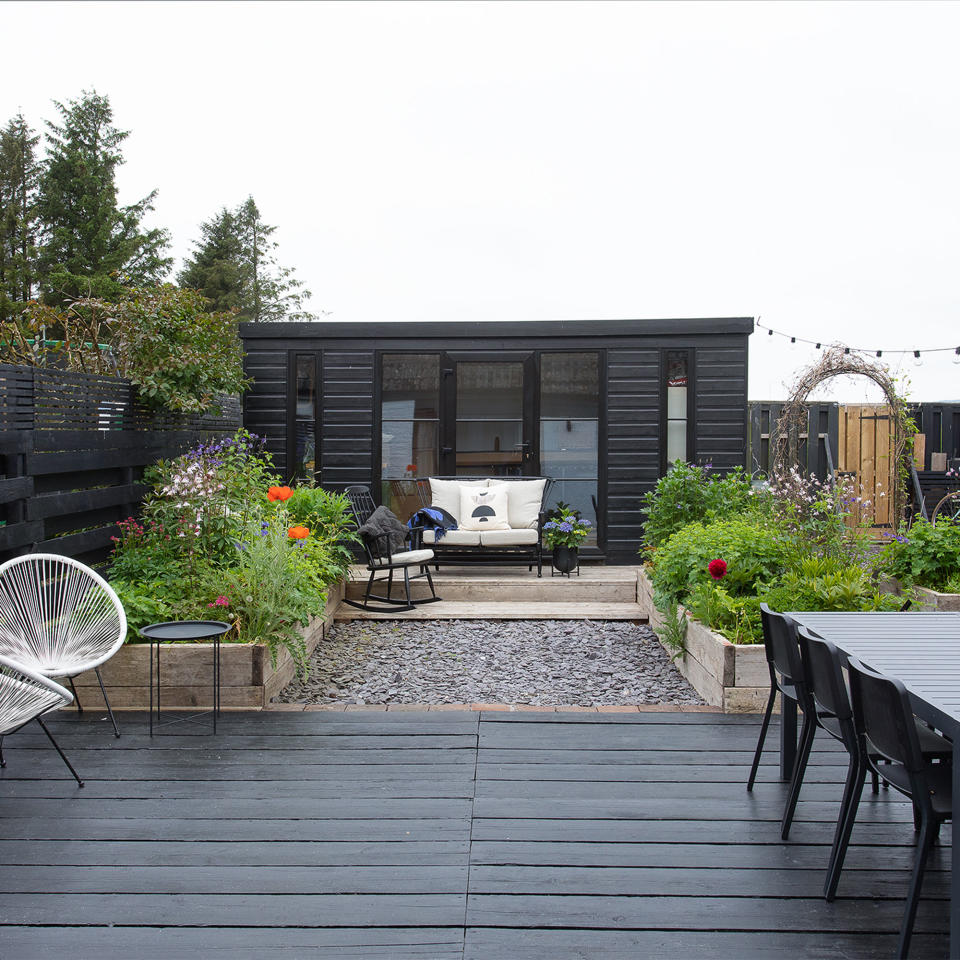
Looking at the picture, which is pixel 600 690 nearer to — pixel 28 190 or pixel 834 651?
pixel 834 651

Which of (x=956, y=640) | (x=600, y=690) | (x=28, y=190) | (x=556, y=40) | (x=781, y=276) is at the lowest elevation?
(x=600, y=690)

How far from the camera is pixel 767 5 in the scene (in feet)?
29.3

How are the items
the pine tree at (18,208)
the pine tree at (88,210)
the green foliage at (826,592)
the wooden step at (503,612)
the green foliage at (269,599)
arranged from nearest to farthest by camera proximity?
the green foliage at (826,592) → the green foliage at (269,599) → the wooden step at (503,612) → the pine tree at (18,208) → the pine tree at (88,210)

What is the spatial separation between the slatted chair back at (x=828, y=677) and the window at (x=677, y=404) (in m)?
5.94

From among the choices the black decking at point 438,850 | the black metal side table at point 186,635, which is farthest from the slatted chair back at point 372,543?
the black decking at point 438,850

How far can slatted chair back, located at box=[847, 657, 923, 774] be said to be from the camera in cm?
194

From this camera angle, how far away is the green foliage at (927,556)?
557 cm

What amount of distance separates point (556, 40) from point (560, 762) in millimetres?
9531

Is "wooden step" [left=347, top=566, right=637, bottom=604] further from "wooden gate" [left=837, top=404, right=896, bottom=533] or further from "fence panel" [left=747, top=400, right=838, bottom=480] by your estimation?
"wooden gate" [left=837, top=404, right=896, bottom=533]

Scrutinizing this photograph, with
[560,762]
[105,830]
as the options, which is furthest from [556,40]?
[105,830]

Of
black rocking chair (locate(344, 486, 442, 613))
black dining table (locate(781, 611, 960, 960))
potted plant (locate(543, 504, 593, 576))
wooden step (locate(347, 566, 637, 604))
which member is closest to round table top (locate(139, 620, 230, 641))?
black dining table (locate(781, 611, 960, 960))

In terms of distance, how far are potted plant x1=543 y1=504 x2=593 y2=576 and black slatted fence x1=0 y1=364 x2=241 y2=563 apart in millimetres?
3297

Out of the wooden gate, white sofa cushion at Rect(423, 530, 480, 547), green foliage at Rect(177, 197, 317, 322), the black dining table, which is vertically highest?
green foliage at Rect(177, 197, 317, 322)

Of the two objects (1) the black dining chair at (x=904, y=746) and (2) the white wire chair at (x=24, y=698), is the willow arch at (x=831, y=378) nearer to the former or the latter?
(1) the black dining chair at (x=904, y=746)
